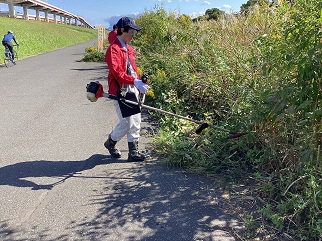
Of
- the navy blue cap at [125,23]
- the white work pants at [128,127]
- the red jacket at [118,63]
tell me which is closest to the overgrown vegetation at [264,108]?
the white work pants at [128,127]

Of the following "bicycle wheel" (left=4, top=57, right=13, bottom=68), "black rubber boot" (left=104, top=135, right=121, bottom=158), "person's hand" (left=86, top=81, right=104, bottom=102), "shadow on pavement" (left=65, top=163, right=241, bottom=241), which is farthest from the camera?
"bicycle wheel" (left=4, top=57, right=13, bottom=68)

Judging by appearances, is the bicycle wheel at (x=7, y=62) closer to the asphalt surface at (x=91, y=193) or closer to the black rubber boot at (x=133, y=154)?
the asphalt surface at (x=91, y=193)

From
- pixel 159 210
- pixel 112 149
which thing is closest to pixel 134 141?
pixel 112 149

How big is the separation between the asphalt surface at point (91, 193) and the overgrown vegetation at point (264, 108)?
0.43 meters

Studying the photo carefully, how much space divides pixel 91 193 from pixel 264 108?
210cm

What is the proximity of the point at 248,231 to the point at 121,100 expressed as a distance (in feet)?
6.87

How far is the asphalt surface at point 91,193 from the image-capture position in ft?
8.30

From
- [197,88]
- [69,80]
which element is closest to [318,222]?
[197,88]

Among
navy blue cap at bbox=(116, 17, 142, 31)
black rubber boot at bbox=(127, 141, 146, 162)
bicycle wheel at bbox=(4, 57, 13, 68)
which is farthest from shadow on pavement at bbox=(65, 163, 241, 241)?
bicycle wheel at bbox=(4, 57, 13, 68)

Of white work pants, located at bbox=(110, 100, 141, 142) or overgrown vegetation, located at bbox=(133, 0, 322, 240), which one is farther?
white work pants, located at bbox=(110, 100, 141, 142)

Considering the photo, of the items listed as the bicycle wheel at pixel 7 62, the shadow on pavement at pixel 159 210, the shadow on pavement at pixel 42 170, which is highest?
the bicycle wheel at pixel 7 62

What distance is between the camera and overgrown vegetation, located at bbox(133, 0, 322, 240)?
2383 mm

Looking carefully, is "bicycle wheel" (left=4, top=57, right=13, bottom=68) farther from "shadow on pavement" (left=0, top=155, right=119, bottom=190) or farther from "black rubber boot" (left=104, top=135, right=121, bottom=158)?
"black rubber boot" (left=104, top=135, right=121, bottom=158)

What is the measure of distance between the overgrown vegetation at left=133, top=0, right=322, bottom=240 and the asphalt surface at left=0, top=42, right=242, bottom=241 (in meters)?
0.43
